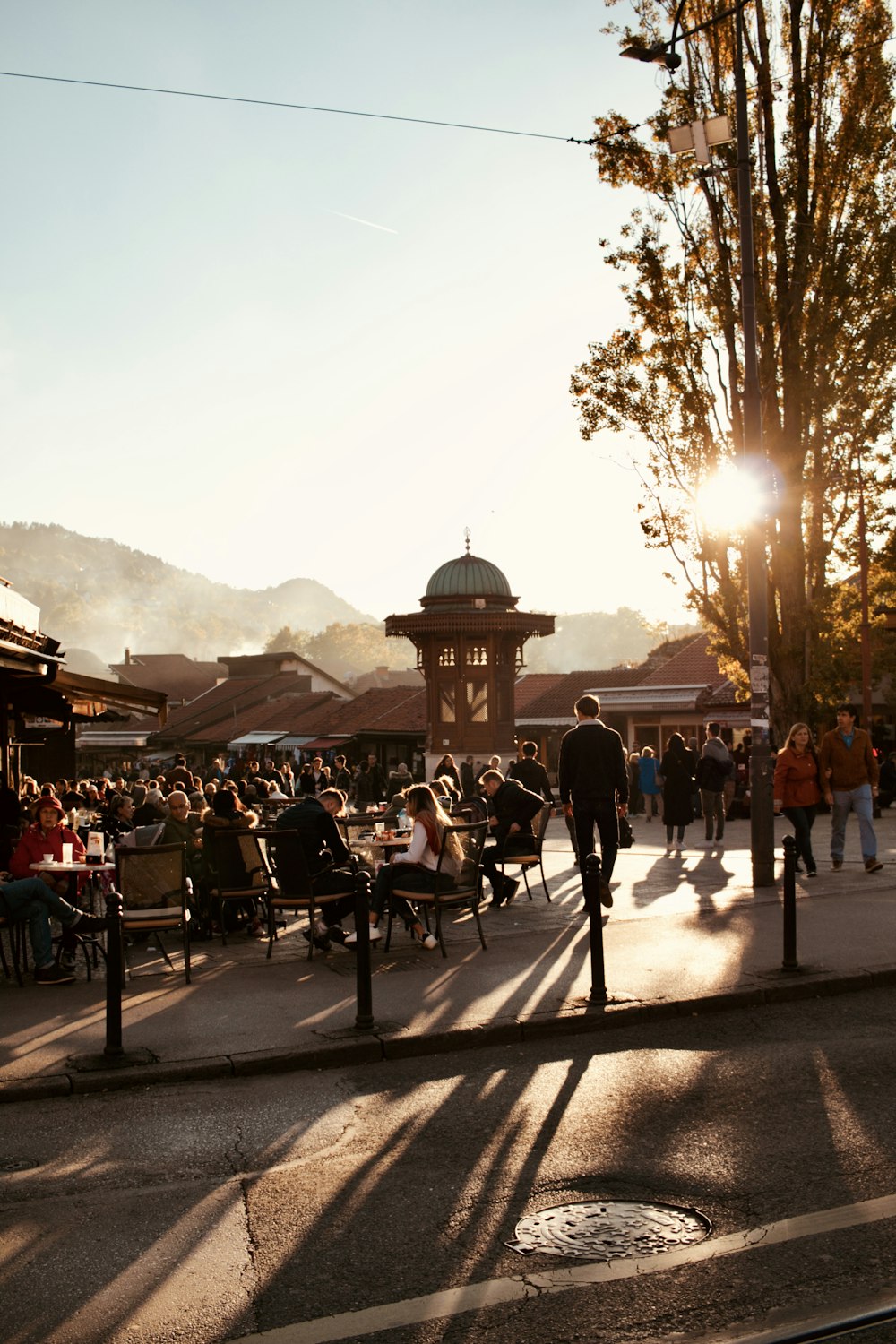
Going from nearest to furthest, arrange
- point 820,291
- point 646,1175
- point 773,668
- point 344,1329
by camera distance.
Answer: point 344,1329, point 646,1175, point 820,291, point 773,668

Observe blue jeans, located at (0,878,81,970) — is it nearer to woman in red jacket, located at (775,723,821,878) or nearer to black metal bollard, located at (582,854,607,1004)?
black metal bollard, located at (582,854,607,1004)

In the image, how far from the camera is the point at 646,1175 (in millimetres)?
5406

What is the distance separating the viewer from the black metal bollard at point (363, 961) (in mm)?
8039

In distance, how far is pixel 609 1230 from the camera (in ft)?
15.8

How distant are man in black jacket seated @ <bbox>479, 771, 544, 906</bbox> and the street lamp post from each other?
2.41 metres

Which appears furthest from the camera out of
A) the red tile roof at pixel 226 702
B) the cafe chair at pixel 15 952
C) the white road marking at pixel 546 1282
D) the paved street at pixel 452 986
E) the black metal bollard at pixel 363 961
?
the red tile roof at pixel 226 702

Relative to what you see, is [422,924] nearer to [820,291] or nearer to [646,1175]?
[646,1175]

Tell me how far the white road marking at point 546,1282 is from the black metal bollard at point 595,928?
11.8 ft

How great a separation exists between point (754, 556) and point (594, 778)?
13.3ft

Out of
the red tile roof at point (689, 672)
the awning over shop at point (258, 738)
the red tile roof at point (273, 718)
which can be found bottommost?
the awning over shop at point (258, 738)

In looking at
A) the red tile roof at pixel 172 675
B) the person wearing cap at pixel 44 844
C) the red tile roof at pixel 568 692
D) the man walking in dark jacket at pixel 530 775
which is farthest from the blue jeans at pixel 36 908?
the red tile roof at pixel 172 675

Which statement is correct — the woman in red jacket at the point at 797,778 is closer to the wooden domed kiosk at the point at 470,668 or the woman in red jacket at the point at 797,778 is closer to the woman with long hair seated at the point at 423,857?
the woman with long hair seated at the point at 423,857

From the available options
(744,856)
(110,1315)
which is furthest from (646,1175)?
(744,856)

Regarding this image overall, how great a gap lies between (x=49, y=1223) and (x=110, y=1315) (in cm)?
96
